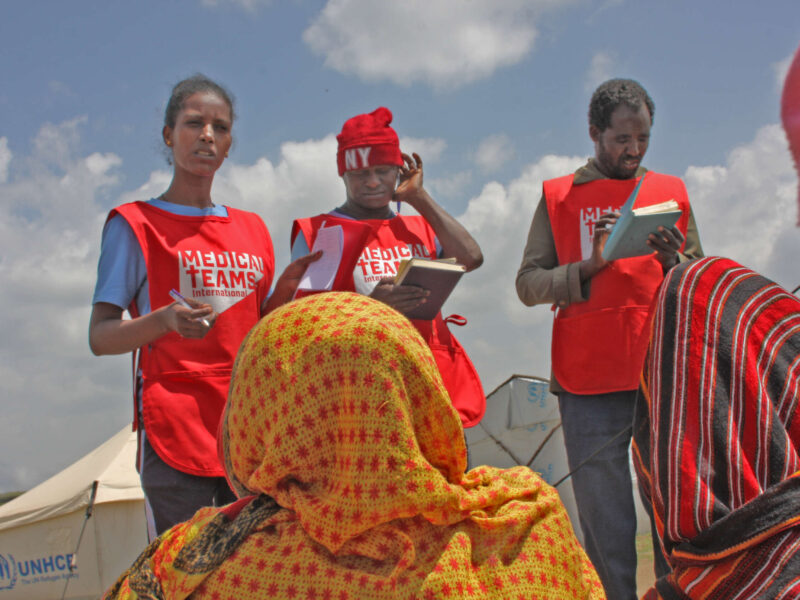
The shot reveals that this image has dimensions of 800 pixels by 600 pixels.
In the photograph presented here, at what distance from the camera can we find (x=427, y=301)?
300cm

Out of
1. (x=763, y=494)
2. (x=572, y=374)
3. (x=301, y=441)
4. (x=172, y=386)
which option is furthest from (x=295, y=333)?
(x=572, y=374)

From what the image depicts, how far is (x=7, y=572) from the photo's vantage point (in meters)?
9.16

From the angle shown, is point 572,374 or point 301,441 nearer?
point 301,441

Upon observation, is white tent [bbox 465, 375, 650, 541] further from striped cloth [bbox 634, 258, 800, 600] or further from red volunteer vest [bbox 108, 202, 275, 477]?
striped cloth [bbox 634, 258, 800, 600]

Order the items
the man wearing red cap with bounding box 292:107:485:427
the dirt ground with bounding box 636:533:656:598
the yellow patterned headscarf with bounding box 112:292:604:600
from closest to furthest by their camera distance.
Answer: the yellow patterned headscarf with bounding box 112:292:604:600
the man wearing red cap with bounding box 292:107:485:427
the dirt ground with bounding box 636:533:656:598

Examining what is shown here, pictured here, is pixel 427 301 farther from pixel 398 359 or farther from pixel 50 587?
pixel 50 587

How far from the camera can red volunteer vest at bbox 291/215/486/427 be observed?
9.78ft

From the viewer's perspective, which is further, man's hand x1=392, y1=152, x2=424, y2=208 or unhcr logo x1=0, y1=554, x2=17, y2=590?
unhcr logo x1=0, y1=554, x2=17, y2=590

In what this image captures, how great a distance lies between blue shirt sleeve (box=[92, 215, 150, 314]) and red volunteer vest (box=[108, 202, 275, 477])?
0.04 metres

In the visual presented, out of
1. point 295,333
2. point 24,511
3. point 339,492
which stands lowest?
point 24,511

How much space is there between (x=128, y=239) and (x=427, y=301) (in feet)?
3.69

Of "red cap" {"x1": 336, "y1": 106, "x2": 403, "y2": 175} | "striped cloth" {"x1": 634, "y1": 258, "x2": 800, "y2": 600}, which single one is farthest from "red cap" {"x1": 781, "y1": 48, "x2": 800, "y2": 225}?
"red cap" {"x1": 336, "y1": 106, "x2": 403, "y2": 175}

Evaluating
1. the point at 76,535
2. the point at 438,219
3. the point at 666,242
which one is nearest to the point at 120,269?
the point at 438,219

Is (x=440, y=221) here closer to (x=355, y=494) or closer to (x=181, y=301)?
(x=181, y=301)
